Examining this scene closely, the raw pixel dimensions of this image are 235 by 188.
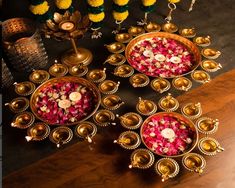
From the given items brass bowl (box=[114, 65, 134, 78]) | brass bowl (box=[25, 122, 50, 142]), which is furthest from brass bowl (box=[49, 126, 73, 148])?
brass bowl (box=[114, 65, 134, 78])

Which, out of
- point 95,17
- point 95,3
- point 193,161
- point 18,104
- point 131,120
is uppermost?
point 95,3

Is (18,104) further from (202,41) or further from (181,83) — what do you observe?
(202,41)

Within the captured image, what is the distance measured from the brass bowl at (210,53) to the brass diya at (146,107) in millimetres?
618

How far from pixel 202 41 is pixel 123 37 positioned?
613 mm

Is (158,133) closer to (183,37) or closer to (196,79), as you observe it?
(196,79)

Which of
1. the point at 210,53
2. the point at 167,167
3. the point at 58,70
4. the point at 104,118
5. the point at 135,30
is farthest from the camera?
the point at 135,30

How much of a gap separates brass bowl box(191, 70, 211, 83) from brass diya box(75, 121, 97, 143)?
792 mm

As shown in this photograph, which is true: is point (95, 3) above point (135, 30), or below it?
above

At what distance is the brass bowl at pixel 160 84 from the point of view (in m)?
2.08

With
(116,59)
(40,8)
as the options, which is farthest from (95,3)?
(116,59)

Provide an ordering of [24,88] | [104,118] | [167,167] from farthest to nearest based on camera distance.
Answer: [24,88] < [104,118] < [167,167]

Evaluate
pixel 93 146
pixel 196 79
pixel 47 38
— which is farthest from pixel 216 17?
pixel 93 146

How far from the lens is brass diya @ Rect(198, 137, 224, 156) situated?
1784 mm

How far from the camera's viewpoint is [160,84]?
6.98 feet
